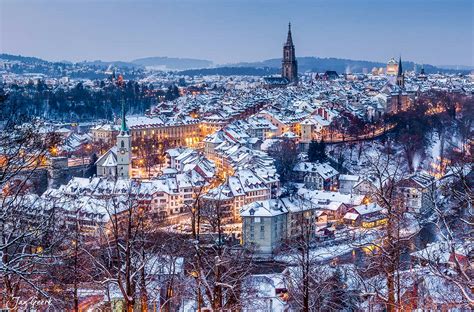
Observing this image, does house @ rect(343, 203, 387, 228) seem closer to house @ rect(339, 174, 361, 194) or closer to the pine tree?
house @ rect(339, 174, 361, 194)

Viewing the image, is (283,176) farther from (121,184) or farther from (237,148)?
(121,184)

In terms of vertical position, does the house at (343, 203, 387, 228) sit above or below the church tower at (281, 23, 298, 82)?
below

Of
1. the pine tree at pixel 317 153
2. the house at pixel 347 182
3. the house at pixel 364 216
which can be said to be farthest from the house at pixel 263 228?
the pine tree at pixel 317 153

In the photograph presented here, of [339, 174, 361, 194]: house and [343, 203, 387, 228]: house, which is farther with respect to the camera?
[339, 174, 361, 194]: house

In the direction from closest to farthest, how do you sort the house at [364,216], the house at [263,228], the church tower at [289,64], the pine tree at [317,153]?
1. the house at [263,228]
2. the house at [364,216]
3. the pine tree at [317,153]
4. the church tower at [289,64]

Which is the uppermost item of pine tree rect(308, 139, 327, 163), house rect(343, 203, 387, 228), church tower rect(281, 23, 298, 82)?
church tower rect(281, 23, 298, 82)

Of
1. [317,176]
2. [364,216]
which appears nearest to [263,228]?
[364,216]

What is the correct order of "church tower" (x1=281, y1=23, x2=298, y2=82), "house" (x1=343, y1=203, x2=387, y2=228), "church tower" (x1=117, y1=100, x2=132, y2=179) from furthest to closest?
"church tower" (x1=281, y1=23, x2=298, y2=82) < "church tower" (x1=117, y1=100, x2=132, y2=179) < "house" (x1=343, y1=203, x2=387, y2=228)

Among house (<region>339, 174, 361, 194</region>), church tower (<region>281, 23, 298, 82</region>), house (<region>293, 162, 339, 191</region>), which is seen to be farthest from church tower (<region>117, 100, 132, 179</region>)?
church tower (<region>281, 23, 298, 82</region>)

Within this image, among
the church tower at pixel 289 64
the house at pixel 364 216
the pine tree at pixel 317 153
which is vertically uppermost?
the church tower at pixel 289 64

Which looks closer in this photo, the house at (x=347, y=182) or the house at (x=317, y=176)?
the house at (x=347, y=182)

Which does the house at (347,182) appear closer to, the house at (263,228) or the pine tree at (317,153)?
the pine tree at (317,153)
